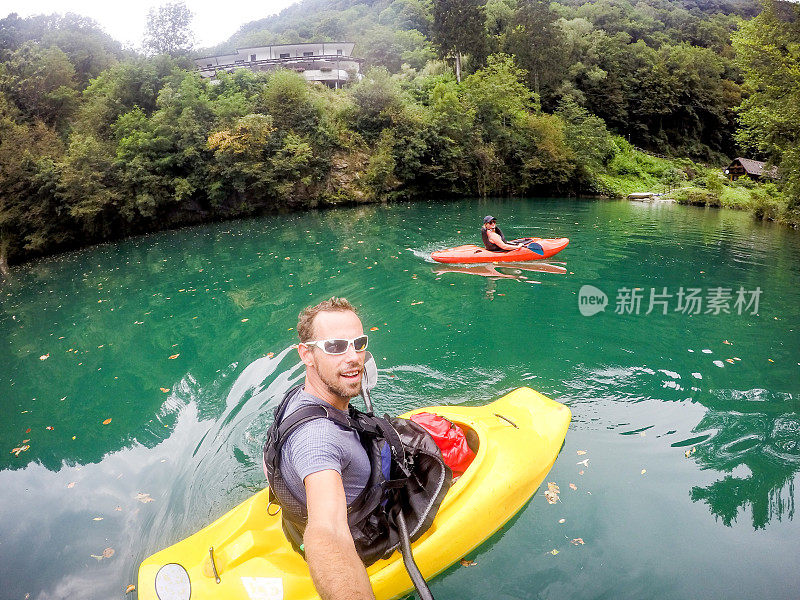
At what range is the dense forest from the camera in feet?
63.3

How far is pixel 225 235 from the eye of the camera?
1869 cm

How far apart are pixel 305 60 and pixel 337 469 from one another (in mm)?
41907

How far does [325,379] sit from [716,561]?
3.19 m

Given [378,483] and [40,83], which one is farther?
[40,83]

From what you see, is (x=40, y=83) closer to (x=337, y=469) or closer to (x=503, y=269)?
(x=503, y=269)

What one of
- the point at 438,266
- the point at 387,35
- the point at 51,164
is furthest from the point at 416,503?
the point at 387,35

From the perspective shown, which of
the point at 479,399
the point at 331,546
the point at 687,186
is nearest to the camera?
the point at 331,546

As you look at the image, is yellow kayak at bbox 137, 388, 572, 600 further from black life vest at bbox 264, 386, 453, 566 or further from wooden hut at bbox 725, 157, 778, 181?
wooden hut at bbox 725, 157, 778, 181

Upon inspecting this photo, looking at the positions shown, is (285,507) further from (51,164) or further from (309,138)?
(309,138)

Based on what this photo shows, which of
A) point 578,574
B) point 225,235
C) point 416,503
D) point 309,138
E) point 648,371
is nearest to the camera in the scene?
point 416,503

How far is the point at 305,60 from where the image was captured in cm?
3753

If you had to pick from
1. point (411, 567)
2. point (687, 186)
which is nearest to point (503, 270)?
point (411, 567)
